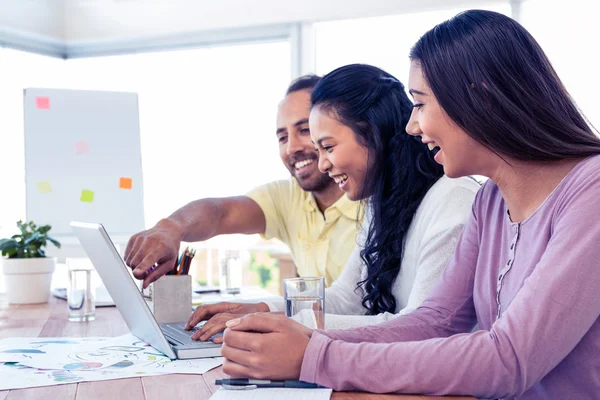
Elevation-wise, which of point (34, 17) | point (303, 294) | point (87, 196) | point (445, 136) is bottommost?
point (303, 294)

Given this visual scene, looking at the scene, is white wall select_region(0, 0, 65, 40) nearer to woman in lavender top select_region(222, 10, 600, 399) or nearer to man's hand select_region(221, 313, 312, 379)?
woman in lavender top select_region(222, 10, 600, 399)

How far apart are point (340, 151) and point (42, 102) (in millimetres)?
2073

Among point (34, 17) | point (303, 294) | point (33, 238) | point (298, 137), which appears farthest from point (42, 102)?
point (303, 294)

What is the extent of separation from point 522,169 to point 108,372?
75 centimetres

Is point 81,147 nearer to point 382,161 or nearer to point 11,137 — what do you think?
point 11,137

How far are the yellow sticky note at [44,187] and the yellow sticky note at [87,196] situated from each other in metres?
0.16

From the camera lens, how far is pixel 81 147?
3.34m

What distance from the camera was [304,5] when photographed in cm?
374

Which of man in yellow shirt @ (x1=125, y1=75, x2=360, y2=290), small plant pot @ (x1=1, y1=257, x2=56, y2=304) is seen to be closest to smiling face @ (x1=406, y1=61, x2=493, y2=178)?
man in yellow shirt @ (x1=125, y1=75, x2=360, y2=290)

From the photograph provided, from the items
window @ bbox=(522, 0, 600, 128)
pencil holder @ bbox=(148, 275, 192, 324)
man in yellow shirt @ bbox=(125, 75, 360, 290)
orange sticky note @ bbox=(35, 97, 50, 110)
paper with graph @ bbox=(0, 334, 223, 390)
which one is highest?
window @ bbox=(522, 0, 600, 128)

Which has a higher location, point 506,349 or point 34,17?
point 34,17

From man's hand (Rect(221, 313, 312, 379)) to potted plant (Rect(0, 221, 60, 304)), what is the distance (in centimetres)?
140

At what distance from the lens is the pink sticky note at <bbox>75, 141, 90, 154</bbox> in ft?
10.9

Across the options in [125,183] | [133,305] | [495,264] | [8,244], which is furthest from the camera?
[125,183]
